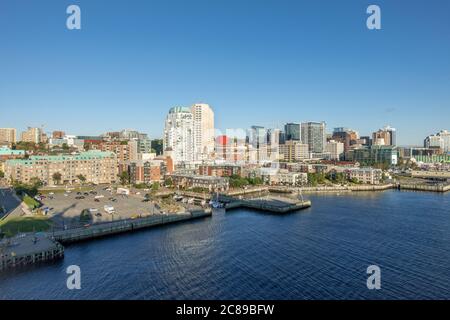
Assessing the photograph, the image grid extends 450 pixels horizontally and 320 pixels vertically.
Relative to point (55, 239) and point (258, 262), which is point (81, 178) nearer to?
point (55, 239)

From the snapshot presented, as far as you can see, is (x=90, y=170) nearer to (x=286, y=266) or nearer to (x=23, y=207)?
(x=23, y=207)

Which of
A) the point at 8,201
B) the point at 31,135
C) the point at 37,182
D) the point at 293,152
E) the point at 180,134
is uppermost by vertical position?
the point at 31,135

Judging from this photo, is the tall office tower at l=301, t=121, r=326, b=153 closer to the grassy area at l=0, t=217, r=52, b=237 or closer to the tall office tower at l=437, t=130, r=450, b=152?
the tall office tower at l=437, t=130, r=450, b=152

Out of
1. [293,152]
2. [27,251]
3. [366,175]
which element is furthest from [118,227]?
[293,152]

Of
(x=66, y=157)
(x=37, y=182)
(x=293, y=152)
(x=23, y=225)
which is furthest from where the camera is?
(x=293, y=152)
